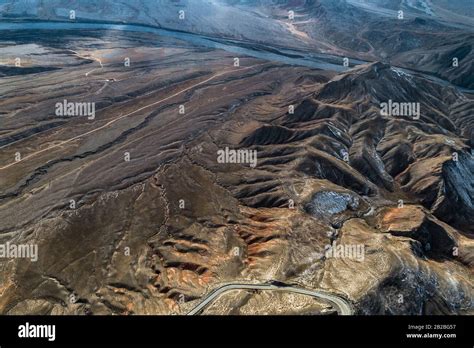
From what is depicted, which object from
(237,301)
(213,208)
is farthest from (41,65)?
(237,301)

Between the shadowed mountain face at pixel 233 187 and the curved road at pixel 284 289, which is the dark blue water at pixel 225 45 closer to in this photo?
the shadowed mountain face at pixel 233 187

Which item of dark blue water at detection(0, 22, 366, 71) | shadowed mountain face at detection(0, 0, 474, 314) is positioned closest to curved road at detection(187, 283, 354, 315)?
shadowed mountain face at detection(0, 0, 474, 314)

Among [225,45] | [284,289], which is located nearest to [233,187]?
[284,289]

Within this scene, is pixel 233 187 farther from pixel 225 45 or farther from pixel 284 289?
pixel 225 45

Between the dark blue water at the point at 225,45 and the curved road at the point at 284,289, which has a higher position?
the dark blue water at the point at 225,45

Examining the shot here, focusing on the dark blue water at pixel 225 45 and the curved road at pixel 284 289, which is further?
the dark blue water at pixel 225 45

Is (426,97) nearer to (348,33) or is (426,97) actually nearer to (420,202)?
(420,202)

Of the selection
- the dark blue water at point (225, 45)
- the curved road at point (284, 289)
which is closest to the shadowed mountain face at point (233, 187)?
the curved road at point (284, 289)
